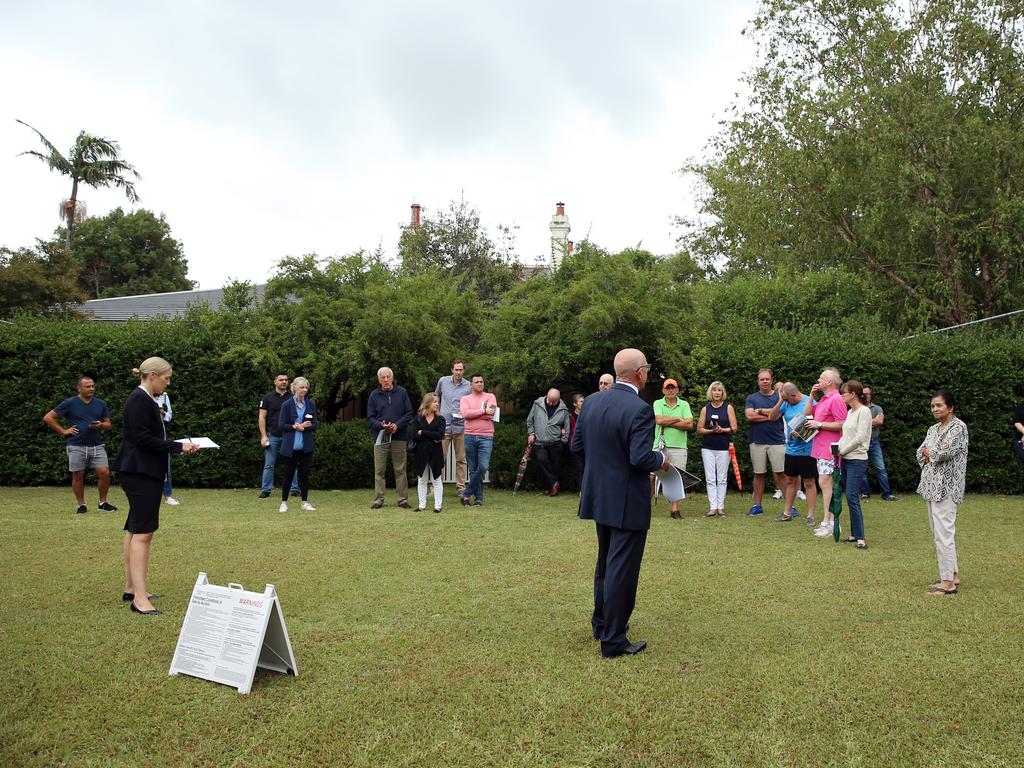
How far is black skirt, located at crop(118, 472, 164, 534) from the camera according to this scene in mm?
6367

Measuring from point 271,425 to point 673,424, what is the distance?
618 centimetres

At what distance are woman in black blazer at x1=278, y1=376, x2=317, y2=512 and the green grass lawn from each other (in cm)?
242

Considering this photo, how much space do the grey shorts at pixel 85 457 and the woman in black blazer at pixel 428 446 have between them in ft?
14.3

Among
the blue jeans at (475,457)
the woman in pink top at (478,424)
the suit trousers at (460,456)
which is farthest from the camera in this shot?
the suit trousers at (460,456)

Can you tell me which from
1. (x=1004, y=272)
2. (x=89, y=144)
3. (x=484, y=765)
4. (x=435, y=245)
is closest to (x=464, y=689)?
(x=484, y=765)

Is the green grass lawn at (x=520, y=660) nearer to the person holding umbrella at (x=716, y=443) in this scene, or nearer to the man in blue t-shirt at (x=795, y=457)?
the man in blue t-shirt at (x=795, y=457)

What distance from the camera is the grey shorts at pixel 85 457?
11734 mm

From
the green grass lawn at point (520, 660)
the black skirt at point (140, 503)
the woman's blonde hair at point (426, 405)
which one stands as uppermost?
the woman's blonde hair at point (426, 405)

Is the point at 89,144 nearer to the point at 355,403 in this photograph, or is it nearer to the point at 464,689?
the point at 355,403

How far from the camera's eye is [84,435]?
38.9 ft

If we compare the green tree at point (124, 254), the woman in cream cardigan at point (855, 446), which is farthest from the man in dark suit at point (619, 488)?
the green tree at point (124, 254)

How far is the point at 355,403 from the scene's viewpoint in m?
18.0

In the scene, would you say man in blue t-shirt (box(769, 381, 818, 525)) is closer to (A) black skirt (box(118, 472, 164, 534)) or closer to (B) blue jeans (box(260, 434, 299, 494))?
(A) black skirt (box(118, 472, 164, 534))

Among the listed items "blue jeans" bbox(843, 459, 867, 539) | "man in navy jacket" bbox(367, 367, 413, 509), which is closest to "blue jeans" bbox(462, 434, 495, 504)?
"man in navy jacket" bbox(367, 367, 413, 509)
